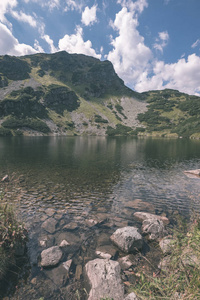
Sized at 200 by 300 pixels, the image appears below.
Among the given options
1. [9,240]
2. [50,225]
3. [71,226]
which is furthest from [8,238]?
[71,226]

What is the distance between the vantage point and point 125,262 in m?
10.1

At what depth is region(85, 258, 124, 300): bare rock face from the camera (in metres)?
7.61

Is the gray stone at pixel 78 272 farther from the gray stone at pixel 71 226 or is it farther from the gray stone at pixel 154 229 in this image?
the gray stone at pixel 154 229

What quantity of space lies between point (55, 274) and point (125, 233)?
547 cm

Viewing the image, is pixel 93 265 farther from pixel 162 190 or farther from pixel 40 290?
pixel 162 190

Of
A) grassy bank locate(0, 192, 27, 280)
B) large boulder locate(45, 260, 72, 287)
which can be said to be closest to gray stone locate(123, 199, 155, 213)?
large boulder locate(45, 260, 72, 287)

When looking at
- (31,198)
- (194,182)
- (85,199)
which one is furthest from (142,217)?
(194,182)

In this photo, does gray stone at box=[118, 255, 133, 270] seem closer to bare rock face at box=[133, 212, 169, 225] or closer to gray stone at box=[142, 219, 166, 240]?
gray stone at box=[142, 219, 166, 240]

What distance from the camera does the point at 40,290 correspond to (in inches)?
328

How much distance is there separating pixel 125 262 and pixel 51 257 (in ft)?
16.5

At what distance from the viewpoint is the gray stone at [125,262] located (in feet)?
32.1

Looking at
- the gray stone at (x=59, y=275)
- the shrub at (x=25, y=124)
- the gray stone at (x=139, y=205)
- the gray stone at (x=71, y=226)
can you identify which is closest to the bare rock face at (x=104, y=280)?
the gray stone at (x=59, y=275)

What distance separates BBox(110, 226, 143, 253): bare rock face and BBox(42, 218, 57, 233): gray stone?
18.7ft

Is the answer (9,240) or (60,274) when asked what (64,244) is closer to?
(60,274)
